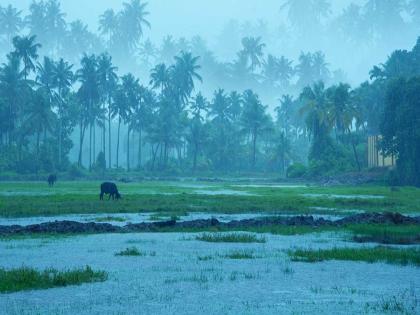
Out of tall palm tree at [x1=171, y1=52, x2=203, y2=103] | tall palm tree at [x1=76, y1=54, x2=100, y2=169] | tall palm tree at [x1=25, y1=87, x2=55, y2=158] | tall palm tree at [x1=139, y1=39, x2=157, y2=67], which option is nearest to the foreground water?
tall palm tree at [x1=25, y1=87, x2=55, y2=158]

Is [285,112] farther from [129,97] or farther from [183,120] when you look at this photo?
[129,97]

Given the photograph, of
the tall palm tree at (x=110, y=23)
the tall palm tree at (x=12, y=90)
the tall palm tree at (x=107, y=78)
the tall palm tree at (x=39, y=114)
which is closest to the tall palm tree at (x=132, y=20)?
the tall palm tree at (x=110, y=23)

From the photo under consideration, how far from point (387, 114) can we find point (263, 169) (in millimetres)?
50169

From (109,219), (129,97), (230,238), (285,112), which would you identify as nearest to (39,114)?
(129,97)

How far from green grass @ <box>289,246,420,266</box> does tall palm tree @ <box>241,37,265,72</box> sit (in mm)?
142049

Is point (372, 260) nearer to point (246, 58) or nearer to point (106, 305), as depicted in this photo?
A: point (106, 305)

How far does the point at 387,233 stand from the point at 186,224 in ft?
23.9

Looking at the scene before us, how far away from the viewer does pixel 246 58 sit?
163m

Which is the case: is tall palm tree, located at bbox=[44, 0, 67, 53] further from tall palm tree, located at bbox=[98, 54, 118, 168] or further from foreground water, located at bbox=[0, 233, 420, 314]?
foreground water, located at bbox=[0, 233, 420, 314]

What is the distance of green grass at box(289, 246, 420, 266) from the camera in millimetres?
14883

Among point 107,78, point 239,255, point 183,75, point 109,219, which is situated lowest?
point 239,255

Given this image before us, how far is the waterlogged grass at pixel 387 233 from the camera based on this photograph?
19.0 metres

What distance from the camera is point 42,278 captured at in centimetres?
1212

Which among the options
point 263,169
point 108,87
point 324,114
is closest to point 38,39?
point 108,87
